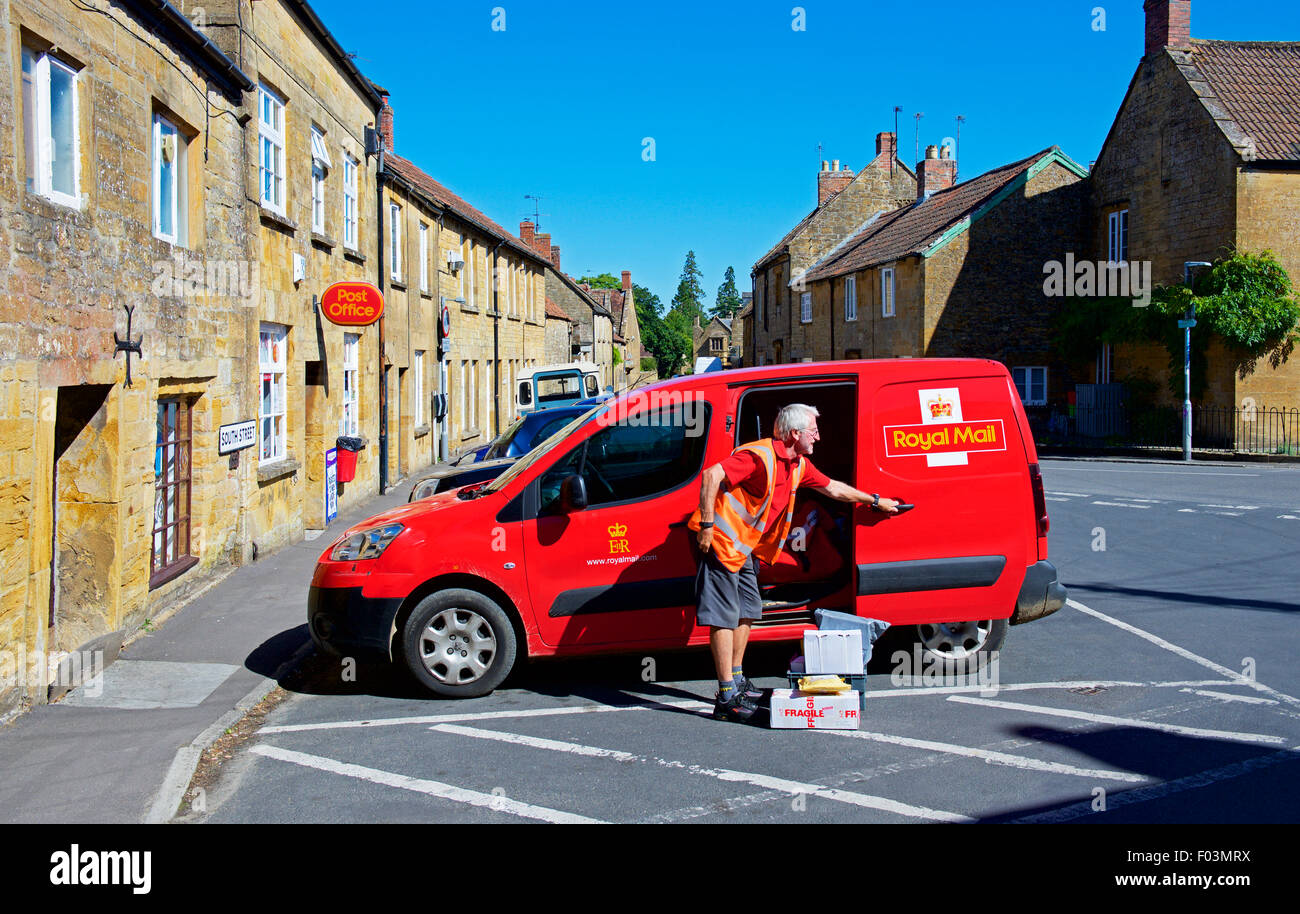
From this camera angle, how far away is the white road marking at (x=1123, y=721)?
19.2 ft

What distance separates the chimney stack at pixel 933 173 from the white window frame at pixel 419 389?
81.6ft

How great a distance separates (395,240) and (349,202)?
3644 millimetres

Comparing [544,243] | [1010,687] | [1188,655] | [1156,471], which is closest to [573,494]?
[1010,687]

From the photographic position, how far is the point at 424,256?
24.4 meters

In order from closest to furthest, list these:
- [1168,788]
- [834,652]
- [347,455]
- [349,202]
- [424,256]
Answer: [1168,788] → [834,652] → [347,455] → [349,202] → [424,256]

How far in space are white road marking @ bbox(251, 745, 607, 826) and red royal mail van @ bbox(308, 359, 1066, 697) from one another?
3.48 feet

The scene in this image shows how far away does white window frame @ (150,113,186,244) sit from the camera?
9.34 m

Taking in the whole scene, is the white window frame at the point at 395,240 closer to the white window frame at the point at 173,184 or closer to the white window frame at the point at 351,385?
the white window frame at the point at 351,385

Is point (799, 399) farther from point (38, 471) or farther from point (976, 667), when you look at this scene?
point (38, 471)

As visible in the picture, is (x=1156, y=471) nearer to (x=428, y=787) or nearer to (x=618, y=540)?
(x=618, y=540)

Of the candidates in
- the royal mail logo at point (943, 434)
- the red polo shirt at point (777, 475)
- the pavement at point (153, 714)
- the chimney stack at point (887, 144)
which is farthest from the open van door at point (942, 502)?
the chimney stack at point (887, 144)

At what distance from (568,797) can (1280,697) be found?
14.7 feet

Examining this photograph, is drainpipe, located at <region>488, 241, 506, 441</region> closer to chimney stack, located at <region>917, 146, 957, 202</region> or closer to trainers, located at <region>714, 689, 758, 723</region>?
chimney stack, located at <region>917, 146, 957, 202</region>

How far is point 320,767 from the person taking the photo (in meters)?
5.72
